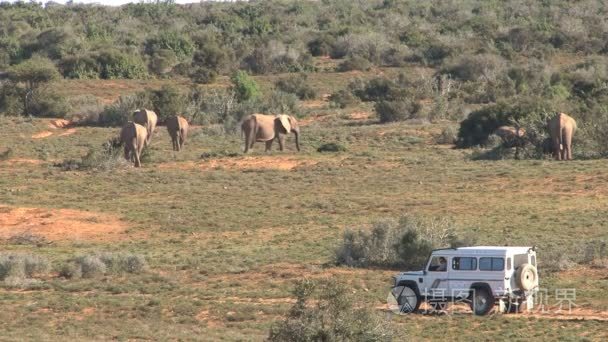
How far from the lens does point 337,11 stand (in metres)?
118

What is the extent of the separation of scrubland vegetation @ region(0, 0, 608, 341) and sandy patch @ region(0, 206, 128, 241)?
0.29 ft

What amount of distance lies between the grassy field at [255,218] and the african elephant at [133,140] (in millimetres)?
919

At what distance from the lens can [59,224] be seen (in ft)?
108

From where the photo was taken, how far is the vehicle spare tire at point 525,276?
70.3 feet

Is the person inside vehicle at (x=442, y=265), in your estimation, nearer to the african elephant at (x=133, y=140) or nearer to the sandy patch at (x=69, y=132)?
the african elephant at (x=133, y=140)

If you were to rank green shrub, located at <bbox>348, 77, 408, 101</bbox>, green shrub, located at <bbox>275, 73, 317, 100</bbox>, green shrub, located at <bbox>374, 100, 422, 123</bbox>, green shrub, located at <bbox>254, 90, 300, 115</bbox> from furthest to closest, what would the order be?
green shrub, located at <bbox>275, 73, 317, 100</bbox>
green shrub, located at <bbox>348, 77, 408, 101</bbox>
green shrub, located at <bbox>254, 90, 300, 115</bbox>
green shrub, located at <bbox>374, 100, 422, 123</bbox>

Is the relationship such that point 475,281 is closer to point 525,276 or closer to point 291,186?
point 525,276

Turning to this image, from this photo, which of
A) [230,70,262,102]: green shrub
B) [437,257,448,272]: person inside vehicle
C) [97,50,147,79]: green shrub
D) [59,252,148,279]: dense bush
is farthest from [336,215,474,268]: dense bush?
[97,50,147,79]: green shrub

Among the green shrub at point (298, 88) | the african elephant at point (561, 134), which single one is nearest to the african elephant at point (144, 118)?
the african elephant at point (561, 134)

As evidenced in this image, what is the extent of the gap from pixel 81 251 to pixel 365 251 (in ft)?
21.4

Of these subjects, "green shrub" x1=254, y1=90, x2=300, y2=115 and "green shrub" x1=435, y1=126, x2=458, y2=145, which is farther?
"green shrub" x1=254, y1=90, x2=300, y2=115

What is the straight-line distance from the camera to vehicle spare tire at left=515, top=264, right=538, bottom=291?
21.4 metres

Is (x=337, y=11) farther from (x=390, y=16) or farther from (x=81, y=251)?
(x=81, y=251)

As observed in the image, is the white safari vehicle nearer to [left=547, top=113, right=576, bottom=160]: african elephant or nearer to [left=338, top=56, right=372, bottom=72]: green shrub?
[left=547, top=113, right=576, bottom=160]: african elephant
